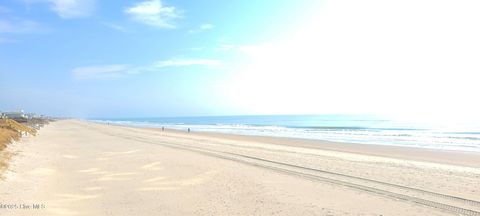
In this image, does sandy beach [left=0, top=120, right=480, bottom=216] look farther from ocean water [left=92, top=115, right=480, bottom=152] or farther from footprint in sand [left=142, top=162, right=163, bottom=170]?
ocean water [left=92, top=115, right=480, bottom=152]

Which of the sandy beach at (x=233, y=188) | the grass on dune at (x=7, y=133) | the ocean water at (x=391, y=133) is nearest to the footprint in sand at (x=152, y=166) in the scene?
the sandy beach at (x=233, y=188)

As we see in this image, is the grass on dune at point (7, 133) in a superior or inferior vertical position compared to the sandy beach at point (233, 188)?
superior

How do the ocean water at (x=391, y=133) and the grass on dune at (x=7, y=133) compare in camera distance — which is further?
the ocean water at (x=391, y=133)

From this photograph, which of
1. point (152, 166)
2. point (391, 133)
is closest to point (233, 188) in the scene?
point (152, 166)

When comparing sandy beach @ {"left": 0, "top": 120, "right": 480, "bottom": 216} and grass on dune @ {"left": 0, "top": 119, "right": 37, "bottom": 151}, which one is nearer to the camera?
sandy beach @ {"left": 0, "top": 120, "right": 480, "bottom": 216}

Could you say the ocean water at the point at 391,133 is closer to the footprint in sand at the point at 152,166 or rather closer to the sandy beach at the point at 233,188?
the sandy beach at the point at 233,188

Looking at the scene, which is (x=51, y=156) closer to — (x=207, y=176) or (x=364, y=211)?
(x=207, y=176)

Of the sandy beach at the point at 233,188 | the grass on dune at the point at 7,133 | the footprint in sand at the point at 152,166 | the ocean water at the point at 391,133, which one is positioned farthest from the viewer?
the ocean water at the point at 391,133

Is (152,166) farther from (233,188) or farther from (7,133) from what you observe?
(7,133)

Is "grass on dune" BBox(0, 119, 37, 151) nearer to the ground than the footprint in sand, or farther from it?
farther from it

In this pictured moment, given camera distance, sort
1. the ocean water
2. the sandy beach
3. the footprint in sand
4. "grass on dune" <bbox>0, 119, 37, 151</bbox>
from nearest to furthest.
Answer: the sandy beach
the footprint in sand
"grass on dune" <bbox>0, 119, 37, 151</bbox>
the ocean water

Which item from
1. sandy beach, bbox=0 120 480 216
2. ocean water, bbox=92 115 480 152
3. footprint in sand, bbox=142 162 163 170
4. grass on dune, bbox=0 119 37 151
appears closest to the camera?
sandy beach, bbox=0 120 480 216

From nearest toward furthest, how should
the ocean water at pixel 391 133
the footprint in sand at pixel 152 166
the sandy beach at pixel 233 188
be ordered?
the sandy beach at pixel 233 188, the footprint in sand at pixel 152 166, the ocean water at pixel 391 133

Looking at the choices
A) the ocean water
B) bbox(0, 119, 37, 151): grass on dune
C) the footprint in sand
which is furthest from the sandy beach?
the ocean water
